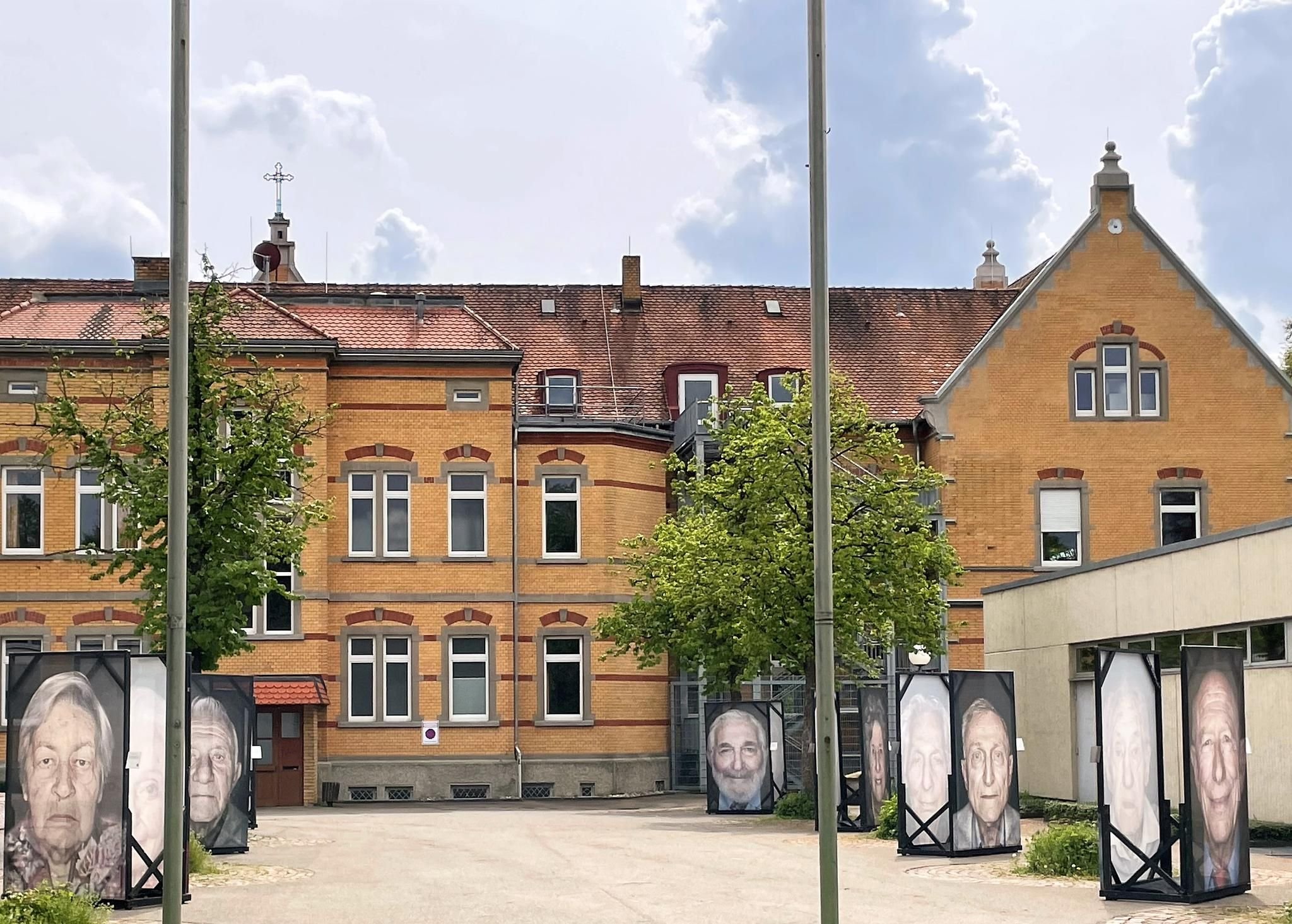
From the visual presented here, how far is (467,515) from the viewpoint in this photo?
41.8m

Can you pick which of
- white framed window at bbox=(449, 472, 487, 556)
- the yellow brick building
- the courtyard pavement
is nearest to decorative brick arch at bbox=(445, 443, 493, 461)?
the yellow brick building

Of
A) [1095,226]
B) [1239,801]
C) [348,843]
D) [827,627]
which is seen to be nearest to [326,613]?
[348,843]

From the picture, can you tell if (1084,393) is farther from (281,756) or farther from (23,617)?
(23,617)

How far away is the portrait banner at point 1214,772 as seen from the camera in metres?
17.1

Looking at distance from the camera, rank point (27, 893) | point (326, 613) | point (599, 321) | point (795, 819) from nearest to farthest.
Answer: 1. point (27, 893)
2. point (795, 819)
3. point (326, 613)
4. point (599, 321)

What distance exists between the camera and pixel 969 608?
141 ft

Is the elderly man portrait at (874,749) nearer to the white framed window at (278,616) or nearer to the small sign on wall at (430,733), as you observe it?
the small sign on wall at (430,733)

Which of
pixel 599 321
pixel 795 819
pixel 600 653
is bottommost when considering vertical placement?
pixel 795 819

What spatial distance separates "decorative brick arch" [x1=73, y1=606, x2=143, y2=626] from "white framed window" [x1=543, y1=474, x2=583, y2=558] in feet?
29.6

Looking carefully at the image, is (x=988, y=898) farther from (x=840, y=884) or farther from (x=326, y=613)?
(x=326, y=613)

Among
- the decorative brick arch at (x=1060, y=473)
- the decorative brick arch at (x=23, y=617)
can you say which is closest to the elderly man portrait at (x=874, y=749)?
the decorative brick arch at (x=1060, y=473)

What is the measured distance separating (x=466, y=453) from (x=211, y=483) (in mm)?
17273

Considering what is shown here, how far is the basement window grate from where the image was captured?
4091 cm

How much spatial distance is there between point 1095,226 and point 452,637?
1751cm
